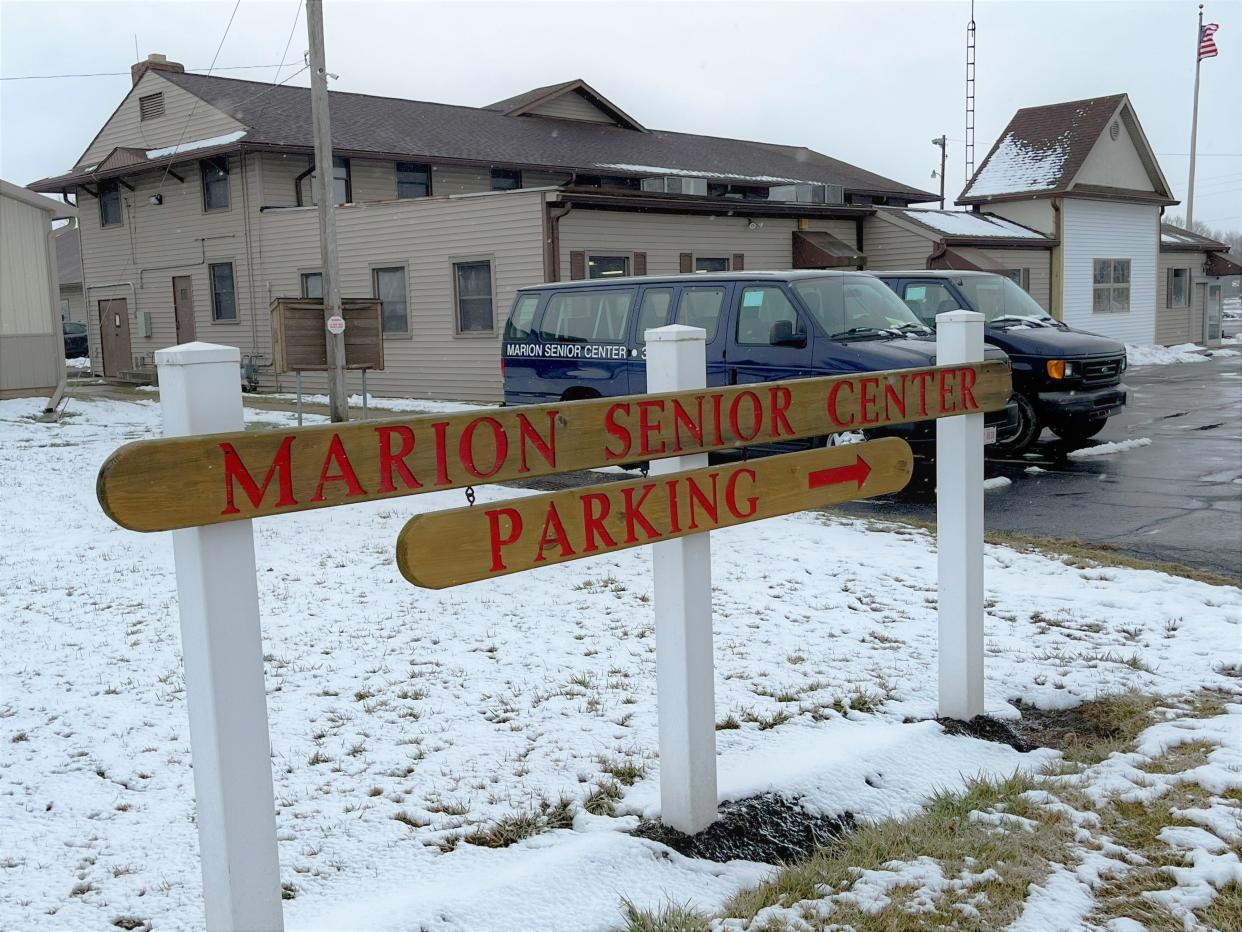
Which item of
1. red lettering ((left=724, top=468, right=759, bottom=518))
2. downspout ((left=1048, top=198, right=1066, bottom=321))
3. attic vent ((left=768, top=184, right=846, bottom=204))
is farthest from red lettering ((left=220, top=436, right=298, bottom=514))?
downspout ((left=1048, top=198, right=1066, bottom=321))

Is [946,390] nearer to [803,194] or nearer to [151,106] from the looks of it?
[803,194]

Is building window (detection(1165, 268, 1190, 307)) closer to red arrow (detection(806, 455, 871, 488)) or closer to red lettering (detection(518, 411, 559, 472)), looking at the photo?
red arrow (detection(806, 455, 871, 488))

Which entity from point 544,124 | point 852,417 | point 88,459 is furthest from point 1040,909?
point 544,124

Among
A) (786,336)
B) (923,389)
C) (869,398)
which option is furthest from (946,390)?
(786,336)

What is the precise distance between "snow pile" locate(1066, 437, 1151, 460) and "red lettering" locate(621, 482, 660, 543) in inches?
433

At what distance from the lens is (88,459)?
43.4 feet

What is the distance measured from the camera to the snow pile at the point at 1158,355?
3108 cm

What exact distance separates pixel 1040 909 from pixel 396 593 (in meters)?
4.70

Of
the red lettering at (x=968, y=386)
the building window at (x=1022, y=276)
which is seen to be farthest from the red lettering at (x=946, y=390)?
the building window at (x=1022, y=276)

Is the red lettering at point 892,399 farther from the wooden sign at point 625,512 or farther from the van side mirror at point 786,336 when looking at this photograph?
the van side mirror at point 786,336

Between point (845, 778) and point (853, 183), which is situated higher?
point (853, 183)

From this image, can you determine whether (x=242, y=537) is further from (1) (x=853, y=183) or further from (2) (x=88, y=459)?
(1) (x=853, y=183)

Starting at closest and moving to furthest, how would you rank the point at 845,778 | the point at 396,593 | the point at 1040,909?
the point at 1040,909 → the point at 845,778 → the point at 396,593

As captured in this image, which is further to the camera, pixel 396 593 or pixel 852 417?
pixel 396 593
